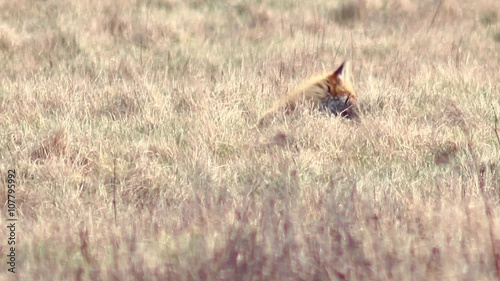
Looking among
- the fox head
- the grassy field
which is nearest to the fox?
the fox head

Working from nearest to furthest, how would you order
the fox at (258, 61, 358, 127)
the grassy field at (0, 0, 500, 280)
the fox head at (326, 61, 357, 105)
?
1. the grassy field at (0, 0, 500, 280)
2. the fox at (258, 61, 358, 127)
3. the fox head at (326, 61, 357, 105)

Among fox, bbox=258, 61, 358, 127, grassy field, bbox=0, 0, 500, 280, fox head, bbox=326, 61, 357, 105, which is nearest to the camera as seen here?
grassy field, bbox=0, 0, 500, 280

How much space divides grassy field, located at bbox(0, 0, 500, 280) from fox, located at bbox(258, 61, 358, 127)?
0.16m

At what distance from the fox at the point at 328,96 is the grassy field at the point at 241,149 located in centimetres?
16

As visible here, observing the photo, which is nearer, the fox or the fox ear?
the fox

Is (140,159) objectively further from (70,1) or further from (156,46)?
(70,1)

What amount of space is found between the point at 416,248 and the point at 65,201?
79.6 inches

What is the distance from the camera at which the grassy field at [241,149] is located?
3.54 m

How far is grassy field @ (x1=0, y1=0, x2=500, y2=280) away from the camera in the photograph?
3545 millimetres

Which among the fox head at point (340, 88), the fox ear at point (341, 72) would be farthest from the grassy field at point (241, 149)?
the fox ear at point (341, 72)

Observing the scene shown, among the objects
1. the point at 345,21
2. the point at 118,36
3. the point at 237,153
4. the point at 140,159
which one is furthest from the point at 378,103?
→ the point at 345,21

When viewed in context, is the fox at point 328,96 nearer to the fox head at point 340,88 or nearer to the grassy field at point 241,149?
the fox head at point 340,88

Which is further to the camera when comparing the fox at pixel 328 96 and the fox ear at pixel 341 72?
the fox ear at pixel 341 72

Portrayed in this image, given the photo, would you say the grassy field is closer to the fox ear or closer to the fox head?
the fox head
